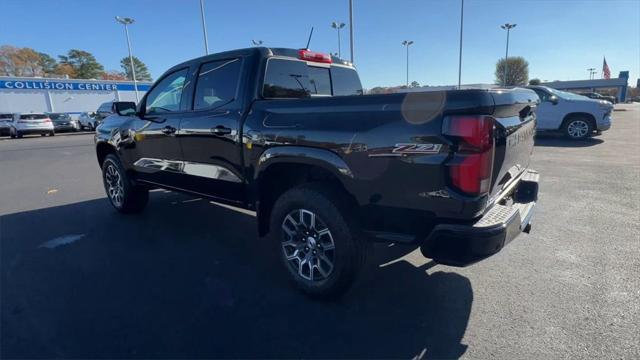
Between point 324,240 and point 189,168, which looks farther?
point 189,168

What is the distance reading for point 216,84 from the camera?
3.78 meters

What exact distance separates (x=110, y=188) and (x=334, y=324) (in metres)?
4.47

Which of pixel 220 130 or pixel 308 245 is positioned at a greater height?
pixel 220 130

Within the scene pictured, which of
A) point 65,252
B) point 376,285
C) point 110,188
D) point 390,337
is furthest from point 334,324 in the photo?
point 110,188

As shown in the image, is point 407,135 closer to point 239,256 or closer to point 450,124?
point 450,124

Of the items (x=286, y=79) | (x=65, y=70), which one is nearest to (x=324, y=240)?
(x=286, y=79)

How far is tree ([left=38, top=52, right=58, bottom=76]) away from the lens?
73.0m

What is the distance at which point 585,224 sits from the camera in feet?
14.9

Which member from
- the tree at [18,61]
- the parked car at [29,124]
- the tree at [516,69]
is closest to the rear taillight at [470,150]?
the parked car at [29,124]

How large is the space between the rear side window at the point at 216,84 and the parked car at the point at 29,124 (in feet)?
79.8

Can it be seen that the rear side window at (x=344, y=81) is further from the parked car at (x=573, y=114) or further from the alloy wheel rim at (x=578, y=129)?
the alloy wheel rim at (x=578, y=129)

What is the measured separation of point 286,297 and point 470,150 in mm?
1882

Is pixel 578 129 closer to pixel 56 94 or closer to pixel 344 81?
pixel 344 81

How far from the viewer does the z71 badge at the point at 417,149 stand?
225cm
